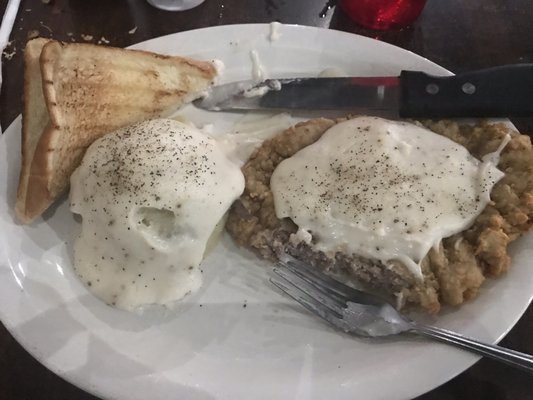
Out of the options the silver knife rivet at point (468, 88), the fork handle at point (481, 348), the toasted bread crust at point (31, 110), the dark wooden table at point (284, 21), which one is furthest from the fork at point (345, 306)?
the dark wooden table at point (284, 21)

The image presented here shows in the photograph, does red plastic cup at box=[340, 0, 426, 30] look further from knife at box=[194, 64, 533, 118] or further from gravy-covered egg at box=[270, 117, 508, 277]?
gravy-covered egg at box=[270, 117, 508, 277]

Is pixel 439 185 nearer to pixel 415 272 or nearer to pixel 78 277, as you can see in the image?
pixel 415 272

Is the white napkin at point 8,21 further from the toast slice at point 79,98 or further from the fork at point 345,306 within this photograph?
the fork at point 345,306

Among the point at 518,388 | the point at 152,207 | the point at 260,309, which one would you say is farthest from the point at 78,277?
the point at 518,388

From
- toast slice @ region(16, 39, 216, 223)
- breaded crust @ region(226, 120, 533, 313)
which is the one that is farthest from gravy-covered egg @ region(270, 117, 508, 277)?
toast slice @ region(16, 39, 216, 223)

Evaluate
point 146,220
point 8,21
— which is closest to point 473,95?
point 146,220

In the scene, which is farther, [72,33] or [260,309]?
[72,33]
